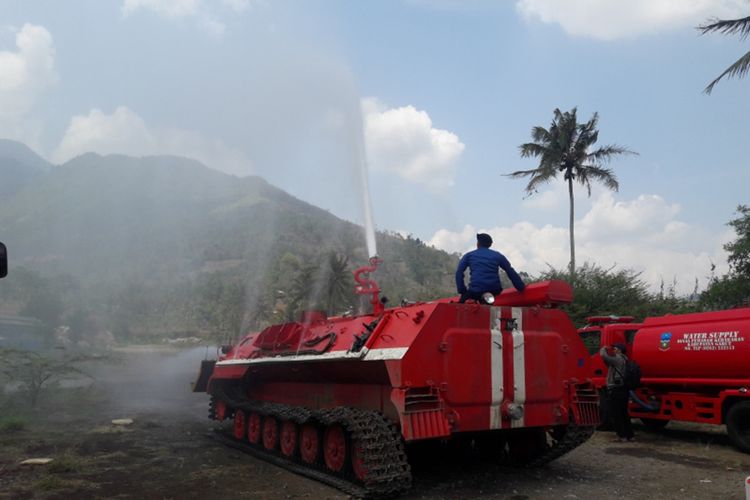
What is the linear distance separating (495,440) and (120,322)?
150ft

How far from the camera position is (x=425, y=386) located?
7.60 meters

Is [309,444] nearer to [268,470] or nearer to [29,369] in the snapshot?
[268,470]

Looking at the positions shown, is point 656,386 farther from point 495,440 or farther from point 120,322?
point 120,322

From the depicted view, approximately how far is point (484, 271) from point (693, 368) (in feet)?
20.3

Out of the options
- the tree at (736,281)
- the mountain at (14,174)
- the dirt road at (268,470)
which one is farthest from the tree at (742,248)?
the mountain at (14,174)

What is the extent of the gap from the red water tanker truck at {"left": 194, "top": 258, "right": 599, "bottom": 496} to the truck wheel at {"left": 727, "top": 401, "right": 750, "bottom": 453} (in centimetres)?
407

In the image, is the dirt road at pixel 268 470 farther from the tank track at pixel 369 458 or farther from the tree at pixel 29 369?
the tree at pixel 29 369

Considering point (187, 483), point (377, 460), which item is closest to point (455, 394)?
point (377, 460)

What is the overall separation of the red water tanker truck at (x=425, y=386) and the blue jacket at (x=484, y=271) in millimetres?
308

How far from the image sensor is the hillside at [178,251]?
4409cm

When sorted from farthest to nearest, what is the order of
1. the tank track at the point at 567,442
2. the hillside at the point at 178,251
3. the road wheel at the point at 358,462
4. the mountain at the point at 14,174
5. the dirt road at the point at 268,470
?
the mountain at the point at 14,174 → the hillside at the point at 178,251 → the tank track at the point at 567,442 → the dirt road at the point at 268,470 → the road wheel at the point at 358,462

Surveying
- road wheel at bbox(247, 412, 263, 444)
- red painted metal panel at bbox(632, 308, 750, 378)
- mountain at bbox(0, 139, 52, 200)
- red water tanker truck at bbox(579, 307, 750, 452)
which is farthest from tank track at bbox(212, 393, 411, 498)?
mountain at bbox(0, 139, 52, 200)

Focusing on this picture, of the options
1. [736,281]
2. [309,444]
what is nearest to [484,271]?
[309,444]

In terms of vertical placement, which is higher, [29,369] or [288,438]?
[29,369]
